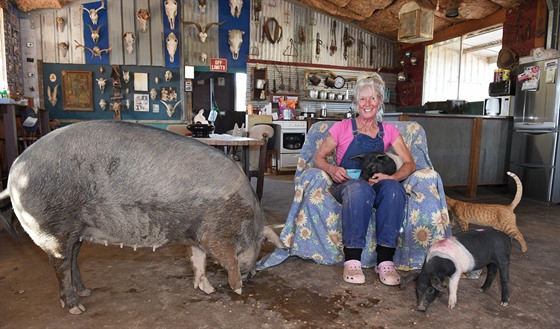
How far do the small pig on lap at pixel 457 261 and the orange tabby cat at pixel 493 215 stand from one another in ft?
3.50

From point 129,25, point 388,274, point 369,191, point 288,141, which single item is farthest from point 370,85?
point 129,25

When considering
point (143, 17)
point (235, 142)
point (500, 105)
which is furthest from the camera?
point (143, 17)

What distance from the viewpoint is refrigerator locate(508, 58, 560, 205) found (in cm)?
451

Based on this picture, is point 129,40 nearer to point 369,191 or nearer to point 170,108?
point 170,108

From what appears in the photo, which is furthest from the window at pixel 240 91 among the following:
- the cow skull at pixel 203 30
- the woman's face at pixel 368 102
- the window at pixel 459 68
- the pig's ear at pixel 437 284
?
the pig's ear at pixel 437 284

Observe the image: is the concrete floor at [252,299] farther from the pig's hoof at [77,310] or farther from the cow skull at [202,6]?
the cow skull at [202,6]

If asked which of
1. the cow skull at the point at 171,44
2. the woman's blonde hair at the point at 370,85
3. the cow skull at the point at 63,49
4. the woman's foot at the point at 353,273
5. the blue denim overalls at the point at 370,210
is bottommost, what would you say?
the woman's foot at the point at 353,273

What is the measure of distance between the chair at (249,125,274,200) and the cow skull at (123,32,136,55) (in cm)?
372

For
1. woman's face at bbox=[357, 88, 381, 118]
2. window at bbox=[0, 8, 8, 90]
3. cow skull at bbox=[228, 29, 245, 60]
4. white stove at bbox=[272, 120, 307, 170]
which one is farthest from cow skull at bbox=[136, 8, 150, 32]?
woman's face at bbox=[357, 88, 381, 118]

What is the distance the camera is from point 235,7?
765 cm

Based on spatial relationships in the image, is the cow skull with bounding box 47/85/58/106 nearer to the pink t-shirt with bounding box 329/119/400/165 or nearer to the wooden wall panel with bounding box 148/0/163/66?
the wooden wall panel with bounding box 148/0/163/66

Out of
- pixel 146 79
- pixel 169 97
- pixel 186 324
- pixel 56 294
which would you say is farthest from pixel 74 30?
pixel 186 324

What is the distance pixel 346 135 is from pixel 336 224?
22.5 inches

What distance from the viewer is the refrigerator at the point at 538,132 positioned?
14.8ft
